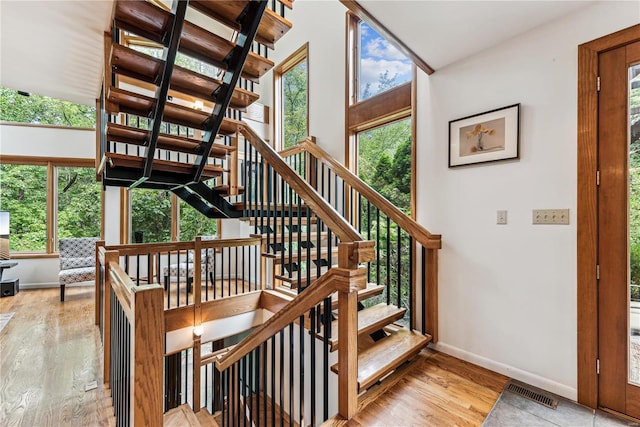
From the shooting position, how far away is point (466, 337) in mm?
2291

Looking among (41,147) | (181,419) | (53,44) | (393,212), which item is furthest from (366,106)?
(41,147)

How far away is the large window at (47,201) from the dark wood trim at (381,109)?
193 inches

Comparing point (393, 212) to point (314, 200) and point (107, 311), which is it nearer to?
point (314, 200)

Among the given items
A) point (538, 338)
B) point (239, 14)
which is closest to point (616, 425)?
point (538, 338)

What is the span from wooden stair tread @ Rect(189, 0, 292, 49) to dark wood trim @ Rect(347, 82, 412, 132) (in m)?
1.36

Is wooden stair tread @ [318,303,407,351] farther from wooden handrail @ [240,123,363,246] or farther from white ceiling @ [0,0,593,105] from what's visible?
white ceiling @ [0,0,593,105]

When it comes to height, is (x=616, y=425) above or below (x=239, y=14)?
below

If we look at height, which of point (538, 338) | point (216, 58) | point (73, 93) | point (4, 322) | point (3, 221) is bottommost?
point (4, 322)

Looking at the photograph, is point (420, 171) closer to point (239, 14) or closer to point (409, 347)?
point (409, 347)

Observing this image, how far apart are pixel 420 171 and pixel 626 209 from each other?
4.53 ft

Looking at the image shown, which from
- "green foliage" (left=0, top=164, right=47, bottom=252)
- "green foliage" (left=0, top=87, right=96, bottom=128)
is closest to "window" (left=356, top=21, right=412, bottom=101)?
"green foliage" (left=0, top=87, right=96, bottom=128)

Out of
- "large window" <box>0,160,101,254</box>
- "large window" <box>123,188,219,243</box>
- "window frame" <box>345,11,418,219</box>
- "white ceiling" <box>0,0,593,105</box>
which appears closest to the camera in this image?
"white ceiling" <box>0,0,593,105</box>

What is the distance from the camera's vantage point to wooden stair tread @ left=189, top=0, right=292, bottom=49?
1.67 metres

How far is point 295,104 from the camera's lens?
16.1ft
